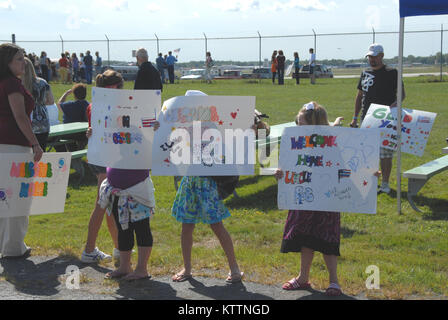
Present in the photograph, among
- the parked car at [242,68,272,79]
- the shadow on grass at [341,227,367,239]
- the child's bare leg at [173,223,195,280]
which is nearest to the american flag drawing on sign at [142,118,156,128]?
the child's bare leg at [173,223,195,280]

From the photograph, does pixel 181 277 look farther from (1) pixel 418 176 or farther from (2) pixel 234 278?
(1) pixel 418 176

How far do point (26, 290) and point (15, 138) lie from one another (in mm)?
1358

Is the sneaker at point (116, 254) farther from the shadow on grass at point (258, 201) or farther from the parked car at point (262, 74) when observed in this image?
the parked car at point (262, 74)

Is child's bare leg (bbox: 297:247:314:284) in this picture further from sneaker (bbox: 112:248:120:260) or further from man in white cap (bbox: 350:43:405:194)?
man in white cap (bbox: 350:43:405:194)

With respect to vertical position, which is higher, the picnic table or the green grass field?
the picnic table

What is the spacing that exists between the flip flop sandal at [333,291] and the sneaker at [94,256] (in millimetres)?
2066

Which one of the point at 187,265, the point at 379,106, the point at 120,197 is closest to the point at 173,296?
the point at 187,265

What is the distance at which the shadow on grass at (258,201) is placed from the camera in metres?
7.24

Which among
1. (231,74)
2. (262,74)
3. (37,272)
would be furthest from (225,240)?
(231,74)

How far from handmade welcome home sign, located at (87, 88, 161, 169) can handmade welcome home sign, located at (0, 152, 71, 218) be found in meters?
0.80

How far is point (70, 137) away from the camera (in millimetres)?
10047

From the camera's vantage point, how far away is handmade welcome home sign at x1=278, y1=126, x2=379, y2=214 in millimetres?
4391

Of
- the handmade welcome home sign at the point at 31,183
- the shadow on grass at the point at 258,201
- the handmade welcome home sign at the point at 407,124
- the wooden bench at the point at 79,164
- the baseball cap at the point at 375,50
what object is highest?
the baseball cap at the point at 375,50

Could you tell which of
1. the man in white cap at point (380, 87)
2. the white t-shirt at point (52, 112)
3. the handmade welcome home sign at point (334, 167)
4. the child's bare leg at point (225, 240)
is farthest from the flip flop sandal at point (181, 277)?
the white t-shirt at point (52, 112)
